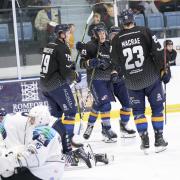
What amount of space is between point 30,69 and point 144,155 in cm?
278

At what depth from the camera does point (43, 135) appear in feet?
10.6

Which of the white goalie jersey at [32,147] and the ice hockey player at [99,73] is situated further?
the ice hockey player at [99,73]

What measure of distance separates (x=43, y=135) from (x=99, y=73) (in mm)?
2307

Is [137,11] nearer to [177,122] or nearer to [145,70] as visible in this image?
[177,122]

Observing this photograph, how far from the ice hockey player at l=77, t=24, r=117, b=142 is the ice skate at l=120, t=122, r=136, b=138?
13 centimetres

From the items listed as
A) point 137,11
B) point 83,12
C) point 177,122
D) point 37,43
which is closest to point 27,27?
point 37,43

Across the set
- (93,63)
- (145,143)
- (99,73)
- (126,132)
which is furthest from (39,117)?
(126,132)

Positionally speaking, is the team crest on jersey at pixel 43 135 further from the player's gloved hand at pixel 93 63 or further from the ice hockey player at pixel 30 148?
the player's gloved hand at pixel 93 63

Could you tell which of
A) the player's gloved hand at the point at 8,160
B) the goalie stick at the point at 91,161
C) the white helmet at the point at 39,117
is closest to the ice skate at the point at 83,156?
the goalie stick at the point at 91,161

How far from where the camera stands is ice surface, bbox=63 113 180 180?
170 inches

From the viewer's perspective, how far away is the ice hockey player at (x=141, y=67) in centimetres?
474

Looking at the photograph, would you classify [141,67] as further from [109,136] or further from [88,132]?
[88,132]

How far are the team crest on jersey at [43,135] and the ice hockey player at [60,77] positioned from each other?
137 centimetres

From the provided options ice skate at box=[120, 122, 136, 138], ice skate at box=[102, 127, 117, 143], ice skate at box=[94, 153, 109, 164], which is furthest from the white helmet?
ice skate at box=[120, 122, 136, 138]
